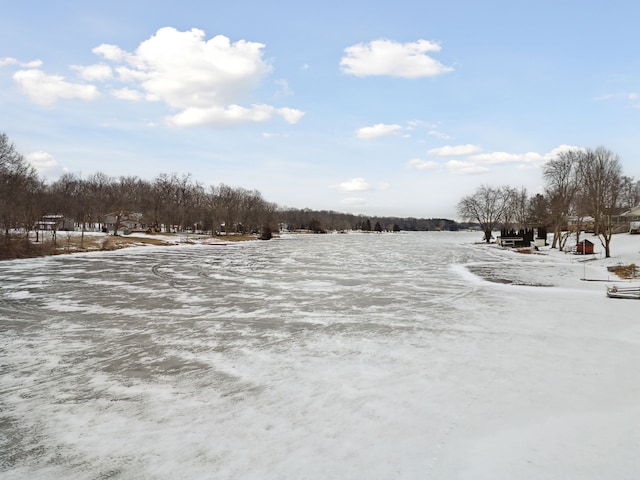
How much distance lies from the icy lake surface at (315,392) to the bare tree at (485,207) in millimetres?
72282

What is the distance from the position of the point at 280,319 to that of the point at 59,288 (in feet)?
36.8

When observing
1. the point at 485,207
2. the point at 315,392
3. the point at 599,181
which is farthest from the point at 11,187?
the point at 485,207

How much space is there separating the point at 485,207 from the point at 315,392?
273 feet

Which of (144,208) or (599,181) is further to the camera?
(144,208)

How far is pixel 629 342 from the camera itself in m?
9.12

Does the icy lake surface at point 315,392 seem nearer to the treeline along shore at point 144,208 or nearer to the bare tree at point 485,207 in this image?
the treeline along shore at point 144,208

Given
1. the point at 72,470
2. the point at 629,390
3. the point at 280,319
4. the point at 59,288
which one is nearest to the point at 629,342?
the point at 629,390

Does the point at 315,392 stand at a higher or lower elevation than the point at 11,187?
lower

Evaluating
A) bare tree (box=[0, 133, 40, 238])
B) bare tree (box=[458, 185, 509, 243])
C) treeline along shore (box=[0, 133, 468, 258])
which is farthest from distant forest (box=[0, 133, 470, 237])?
bare tree (box=[458, 185, 509, 243])

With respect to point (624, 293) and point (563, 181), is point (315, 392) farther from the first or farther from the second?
point (563, 181)

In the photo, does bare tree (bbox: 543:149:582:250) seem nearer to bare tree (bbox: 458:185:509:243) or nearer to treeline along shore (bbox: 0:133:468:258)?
bare tree (bbox: 458:185:509:243)

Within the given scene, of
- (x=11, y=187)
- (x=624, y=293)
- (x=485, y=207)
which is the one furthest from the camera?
(x=485, y=207)

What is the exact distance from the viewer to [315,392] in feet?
20.5

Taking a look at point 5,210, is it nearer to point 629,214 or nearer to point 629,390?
point 629,390
